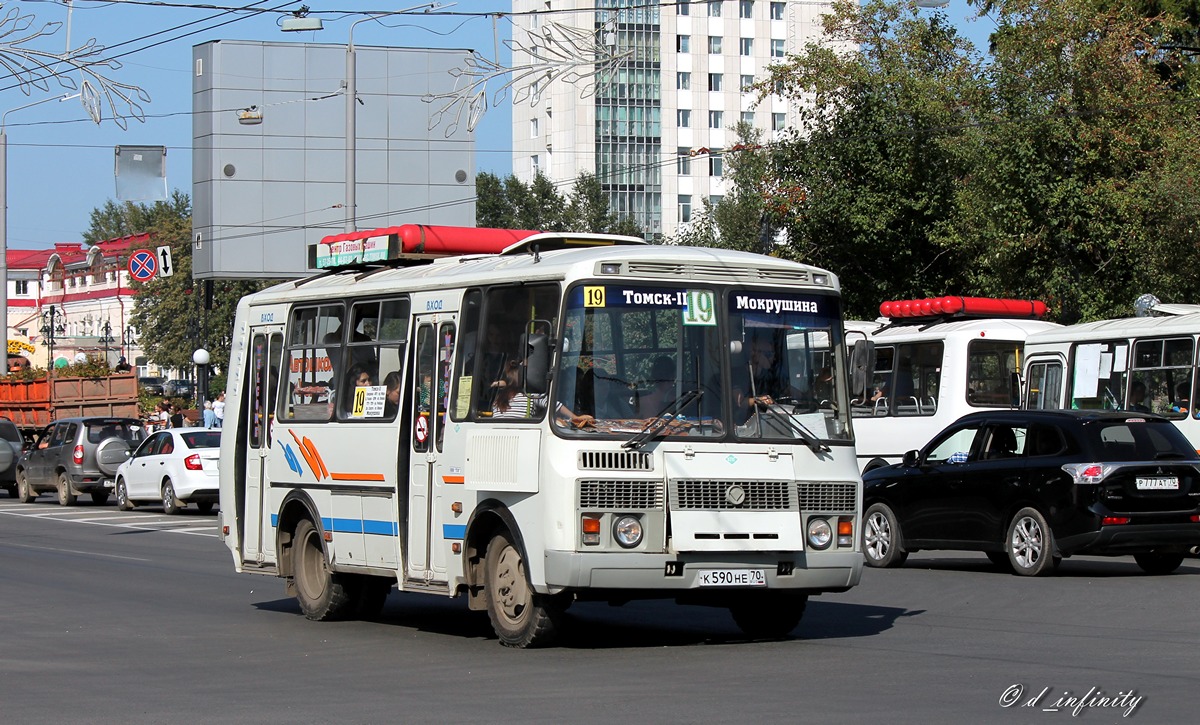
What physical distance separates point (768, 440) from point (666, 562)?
1140mm

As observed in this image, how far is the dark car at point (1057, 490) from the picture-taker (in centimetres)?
1712

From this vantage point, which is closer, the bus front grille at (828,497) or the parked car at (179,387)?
the bus front grille at (828,497)

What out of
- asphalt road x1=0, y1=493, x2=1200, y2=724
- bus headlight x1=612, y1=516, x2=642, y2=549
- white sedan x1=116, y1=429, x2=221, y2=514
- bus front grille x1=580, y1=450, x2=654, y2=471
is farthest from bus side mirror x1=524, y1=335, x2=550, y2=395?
white sedan x1=116, y1=429, x2=221, y2=514

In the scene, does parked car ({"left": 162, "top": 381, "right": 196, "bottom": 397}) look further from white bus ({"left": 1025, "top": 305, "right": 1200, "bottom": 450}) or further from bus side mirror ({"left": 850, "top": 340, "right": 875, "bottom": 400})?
bus side mirror ({"left": 850, "top": 340, "right": 875, "bottom": 400})

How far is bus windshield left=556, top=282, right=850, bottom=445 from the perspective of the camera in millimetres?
11375

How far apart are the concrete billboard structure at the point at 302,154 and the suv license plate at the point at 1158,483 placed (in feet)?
154

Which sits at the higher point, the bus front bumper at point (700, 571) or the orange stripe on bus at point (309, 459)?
the orange stripe on bus at point (309, 459)

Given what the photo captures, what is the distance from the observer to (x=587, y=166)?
11756 cm

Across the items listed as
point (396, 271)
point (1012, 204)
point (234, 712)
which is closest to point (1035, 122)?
point (1012, 204)

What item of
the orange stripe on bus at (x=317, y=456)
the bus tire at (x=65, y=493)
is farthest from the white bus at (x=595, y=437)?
the bus tire at (x=65, y=493)

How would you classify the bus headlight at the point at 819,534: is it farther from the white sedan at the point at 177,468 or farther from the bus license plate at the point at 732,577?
the white sedan at the point at 177,468

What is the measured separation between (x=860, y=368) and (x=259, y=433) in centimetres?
545

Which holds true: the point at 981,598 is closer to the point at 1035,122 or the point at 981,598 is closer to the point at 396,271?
the point at 396,271

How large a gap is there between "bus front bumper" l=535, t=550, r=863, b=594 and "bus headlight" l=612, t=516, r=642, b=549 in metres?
0.07
